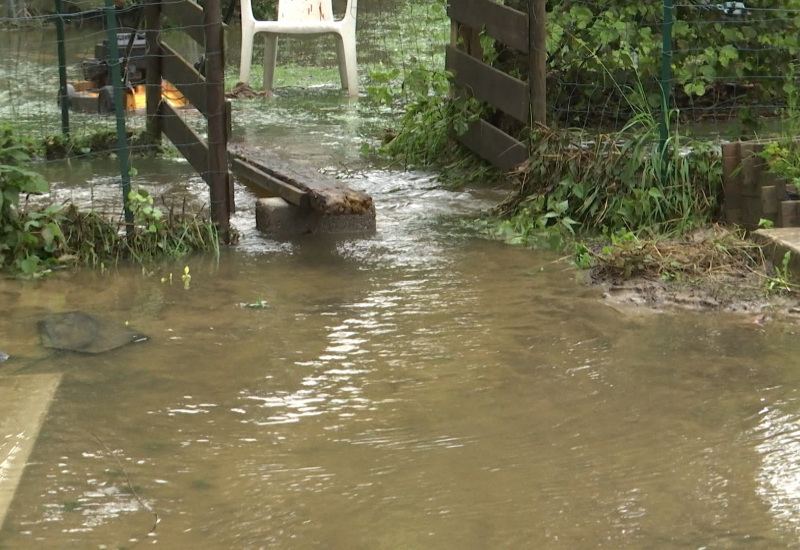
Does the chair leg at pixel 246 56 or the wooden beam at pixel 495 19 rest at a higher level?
the wooden beam at pixel 495 19

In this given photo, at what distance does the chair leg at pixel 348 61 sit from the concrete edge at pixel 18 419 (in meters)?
6.88

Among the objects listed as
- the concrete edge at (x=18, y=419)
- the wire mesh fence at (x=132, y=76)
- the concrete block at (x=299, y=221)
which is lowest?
the concrete edge at (x=18, y=419)

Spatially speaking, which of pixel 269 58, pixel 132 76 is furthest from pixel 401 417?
pixel 269 58

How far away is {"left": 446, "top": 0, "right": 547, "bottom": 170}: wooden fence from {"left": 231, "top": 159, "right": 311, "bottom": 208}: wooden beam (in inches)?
55.8

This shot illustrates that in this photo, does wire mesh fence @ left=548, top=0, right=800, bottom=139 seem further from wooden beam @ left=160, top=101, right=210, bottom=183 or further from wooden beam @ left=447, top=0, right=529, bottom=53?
wooden beam @ left=160, top=101, right=210, bottom=183

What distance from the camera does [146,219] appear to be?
614 centimetres

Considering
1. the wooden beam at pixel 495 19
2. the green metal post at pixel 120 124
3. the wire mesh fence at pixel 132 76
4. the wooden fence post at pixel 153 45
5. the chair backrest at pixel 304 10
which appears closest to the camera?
the green metal post at pixel 120 124

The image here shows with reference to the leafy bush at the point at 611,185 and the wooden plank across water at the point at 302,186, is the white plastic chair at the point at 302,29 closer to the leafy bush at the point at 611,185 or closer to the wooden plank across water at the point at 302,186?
the wooden plank across water at the point at 302,186

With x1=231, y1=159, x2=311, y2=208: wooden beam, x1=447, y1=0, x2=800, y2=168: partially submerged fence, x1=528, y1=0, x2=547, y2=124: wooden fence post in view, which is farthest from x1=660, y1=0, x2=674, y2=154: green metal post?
x1=231, y1=159, x2=311, y2=208: wooden beam

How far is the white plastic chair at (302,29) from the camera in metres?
10.8

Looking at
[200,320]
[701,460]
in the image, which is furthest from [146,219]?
[701,460]

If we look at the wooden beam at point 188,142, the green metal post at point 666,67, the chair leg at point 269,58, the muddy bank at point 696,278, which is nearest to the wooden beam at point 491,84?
the green metal post at point 666,67

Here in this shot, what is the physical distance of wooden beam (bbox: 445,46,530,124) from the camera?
696cm

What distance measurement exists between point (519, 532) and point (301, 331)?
1.91 meters
